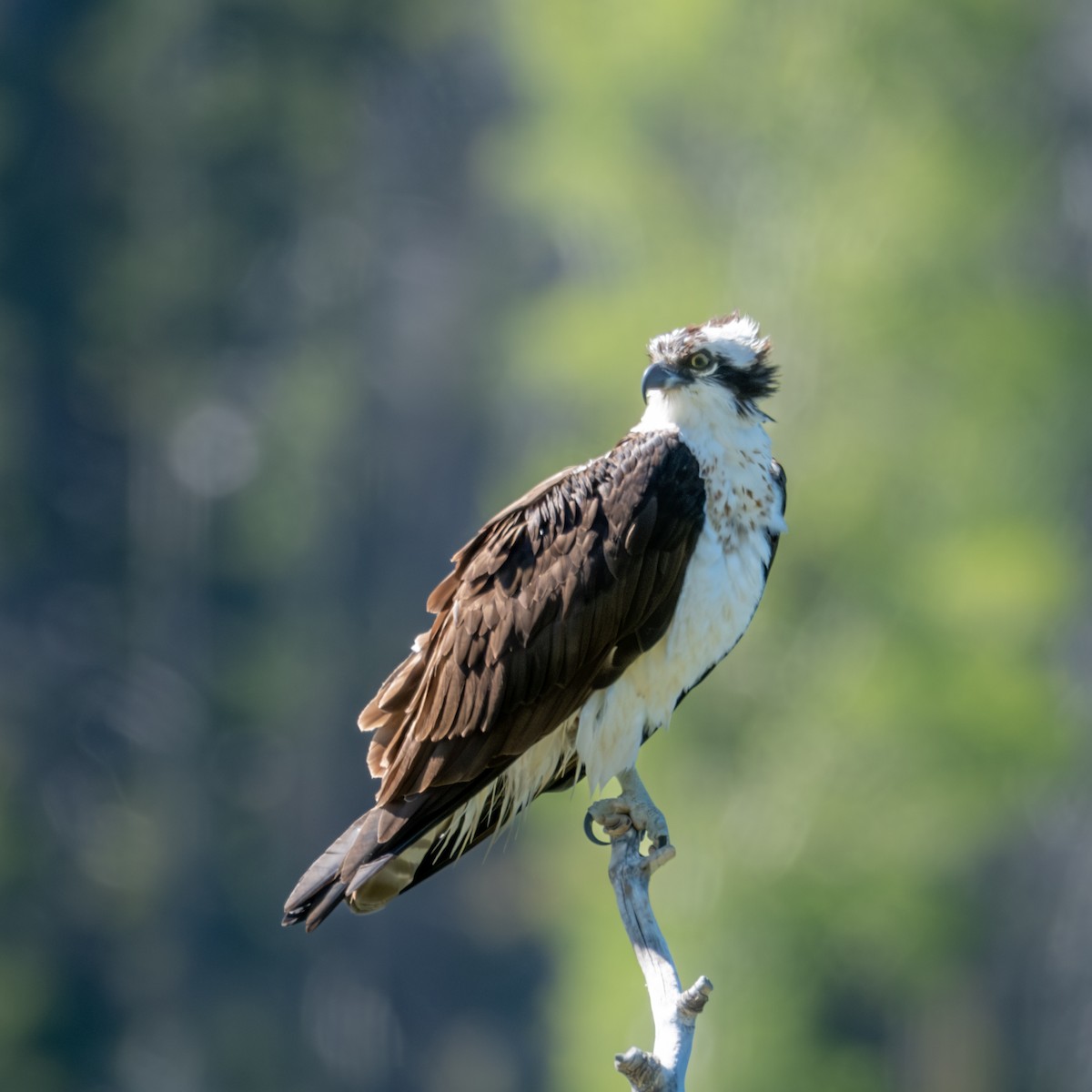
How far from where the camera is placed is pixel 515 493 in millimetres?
12016

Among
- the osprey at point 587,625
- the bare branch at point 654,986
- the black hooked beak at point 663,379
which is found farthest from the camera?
the black hooked beak at point 663,379

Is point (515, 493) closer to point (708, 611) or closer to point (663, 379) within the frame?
point (663, 379)

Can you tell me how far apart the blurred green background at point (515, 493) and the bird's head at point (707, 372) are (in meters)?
5.39

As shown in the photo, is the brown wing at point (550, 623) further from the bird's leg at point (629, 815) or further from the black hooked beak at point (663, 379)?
the bird's leg at point (629, 815)

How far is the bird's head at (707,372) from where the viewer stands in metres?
4.96

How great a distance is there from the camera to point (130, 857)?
57.6 ft

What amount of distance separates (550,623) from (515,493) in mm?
7245

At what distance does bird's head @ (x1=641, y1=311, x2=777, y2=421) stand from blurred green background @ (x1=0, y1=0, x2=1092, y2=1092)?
17.7 feet

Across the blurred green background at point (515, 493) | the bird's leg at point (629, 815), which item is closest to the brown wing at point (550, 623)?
the bird's leg at point (629, 815)

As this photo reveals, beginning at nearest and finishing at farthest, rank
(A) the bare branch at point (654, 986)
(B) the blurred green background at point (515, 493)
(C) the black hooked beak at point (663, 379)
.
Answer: (A) the bare branch at point (654, 986), (C) the black hooked beak at point (663, 379), (B) the blurred green background at point (515, 493)

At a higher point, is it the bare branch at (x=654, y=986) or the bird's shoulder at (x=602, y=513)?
the bird's shoulder at (x=602, y=513)

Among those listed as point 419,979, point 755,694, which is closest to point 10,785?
point 419,979

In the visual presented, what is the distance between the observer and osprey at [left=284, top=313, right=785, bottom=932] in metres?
4.76

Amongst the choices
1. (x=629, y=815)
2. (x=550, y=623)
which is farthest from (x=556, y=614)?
(x=629, y=815)
